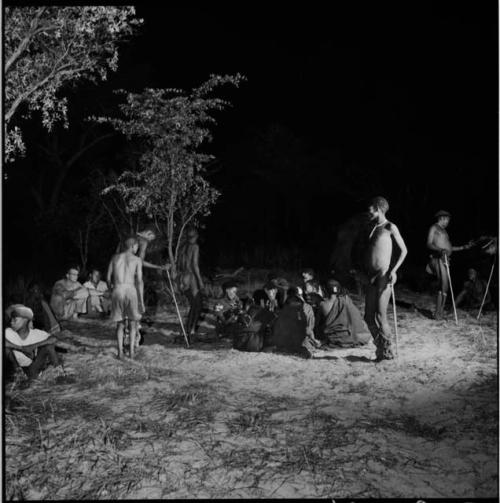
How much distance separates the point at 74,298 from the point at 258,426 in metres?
5.93

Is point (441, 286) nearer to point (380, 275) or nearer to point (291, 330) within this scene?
point (380, 275)

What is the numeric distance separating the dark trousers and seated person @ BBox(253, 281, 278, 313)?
130 inches

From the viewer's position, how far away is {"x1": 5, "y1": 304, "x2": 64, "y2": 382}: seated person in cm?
621

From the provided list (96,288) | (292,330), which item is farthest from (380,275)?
(96,288)

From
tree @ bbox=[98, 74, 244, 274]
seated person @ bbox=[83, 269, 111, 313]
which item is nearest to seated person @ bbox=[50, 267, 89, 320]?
seated person @ bbox=[83, 269, 111, 313]

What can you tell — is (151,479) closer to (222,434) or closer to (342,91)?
(222,434)

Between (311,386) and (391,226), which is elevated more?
(391,226)

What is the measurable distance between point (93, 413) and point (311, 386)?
7.77ft

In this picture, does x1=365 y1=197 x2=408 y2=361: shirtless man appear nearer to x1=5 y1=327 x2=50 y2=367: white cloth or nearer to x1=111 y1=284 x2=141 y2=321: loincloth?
x1=111 y1=284 x2=141 y2=321: loincloth

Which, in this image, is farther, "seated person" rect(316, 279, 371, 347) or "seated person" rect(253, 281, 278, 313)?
"seated person" rect(253, 281, 278, 313)

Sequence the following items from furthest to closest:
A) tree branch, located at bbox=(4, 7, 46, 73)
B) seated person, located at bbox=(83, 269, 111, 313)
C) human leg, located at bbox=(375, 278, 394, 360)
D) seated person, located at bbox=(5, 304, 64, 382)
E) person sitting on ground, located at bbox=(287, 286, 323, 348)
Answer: seated person, located at bbox=(83, 269, 111, 313), person sitting on ground, located at bbox=(287, 286, 323, 348), human leg, located at bbox=(375, 278, 394, 360), tree branch, located at bbox=(4, 7, 46, 73), seated person, located at bbox=(5, 304, 64, 382)

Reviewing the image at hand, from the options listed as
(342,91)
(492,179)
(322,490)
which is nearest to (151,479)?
(322,490)

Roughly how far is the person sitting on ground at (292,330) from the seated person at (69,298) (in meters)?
4.14

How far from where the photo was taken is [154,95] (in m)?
8.87
